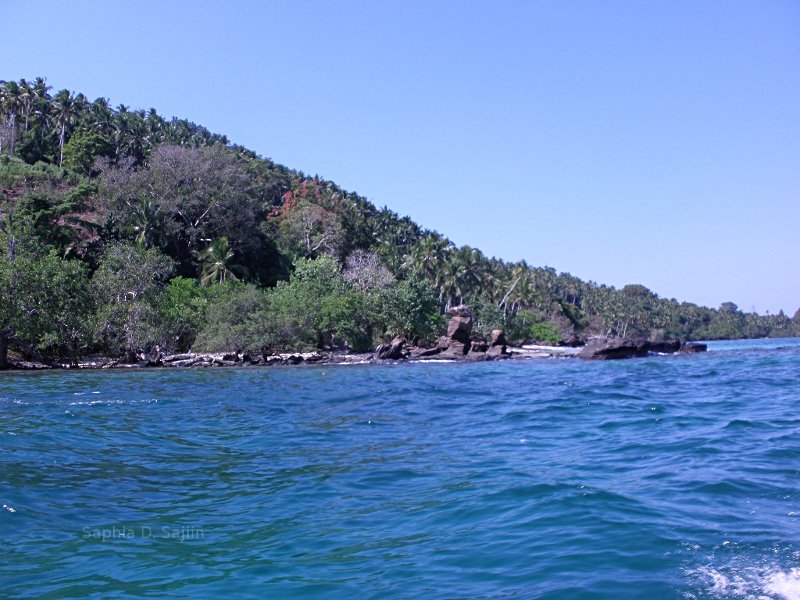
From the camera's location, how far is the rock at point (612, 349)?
49.5 meters

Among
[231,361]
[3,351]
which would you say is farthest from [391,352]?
[3,351]

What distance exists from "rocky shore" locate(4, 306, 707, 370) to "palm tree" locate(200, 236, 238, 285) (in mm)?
11555

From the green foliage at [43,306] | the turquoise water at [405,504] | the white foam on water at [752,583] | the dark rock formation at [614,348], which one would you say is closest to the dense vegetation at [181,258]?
the green foliage at [43,306]

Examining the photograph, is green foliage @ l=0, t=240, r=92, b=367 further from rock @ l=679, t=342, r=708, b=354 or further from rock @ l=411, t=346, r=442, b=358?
rock @ l=679, t=342, r=708, b=354

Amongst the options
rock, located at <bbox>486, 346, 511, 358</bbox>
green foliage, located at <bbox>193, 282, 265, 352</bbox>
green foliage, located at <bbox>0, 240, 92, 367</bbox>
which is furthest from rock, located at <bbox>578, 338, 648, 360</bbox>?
→ green foliage, located at <bbox>0, 240, 92, 367</bbox>

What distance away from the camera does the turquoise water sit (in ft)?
17.5

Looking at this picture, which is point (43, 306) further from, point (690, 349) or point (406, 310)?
point (690, 349)

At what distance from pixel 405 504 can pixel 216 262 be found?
50483 millimetres

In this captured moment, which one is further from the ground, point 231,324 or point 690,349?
point 231,324

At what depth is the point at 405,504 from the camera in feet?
24.9

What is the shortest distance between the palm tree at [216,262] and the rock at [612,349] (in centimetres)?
2893

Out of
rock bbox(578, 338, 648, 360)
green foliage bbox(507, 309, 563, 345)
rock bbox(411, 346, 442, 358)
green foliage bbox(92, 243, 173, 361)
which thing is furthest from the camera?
green foliage bbox(507, 309, 563, 345)

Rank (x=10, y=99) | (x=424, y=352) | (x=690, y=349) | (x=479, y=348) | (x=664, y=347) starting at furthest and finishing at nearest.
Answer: (x=10, y=99)
(x=690, y=349)
(x=664, y=347)
(x=479, y=348)
(x=424, y=352)

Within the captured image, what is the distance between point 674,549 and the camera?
5.80 meters
